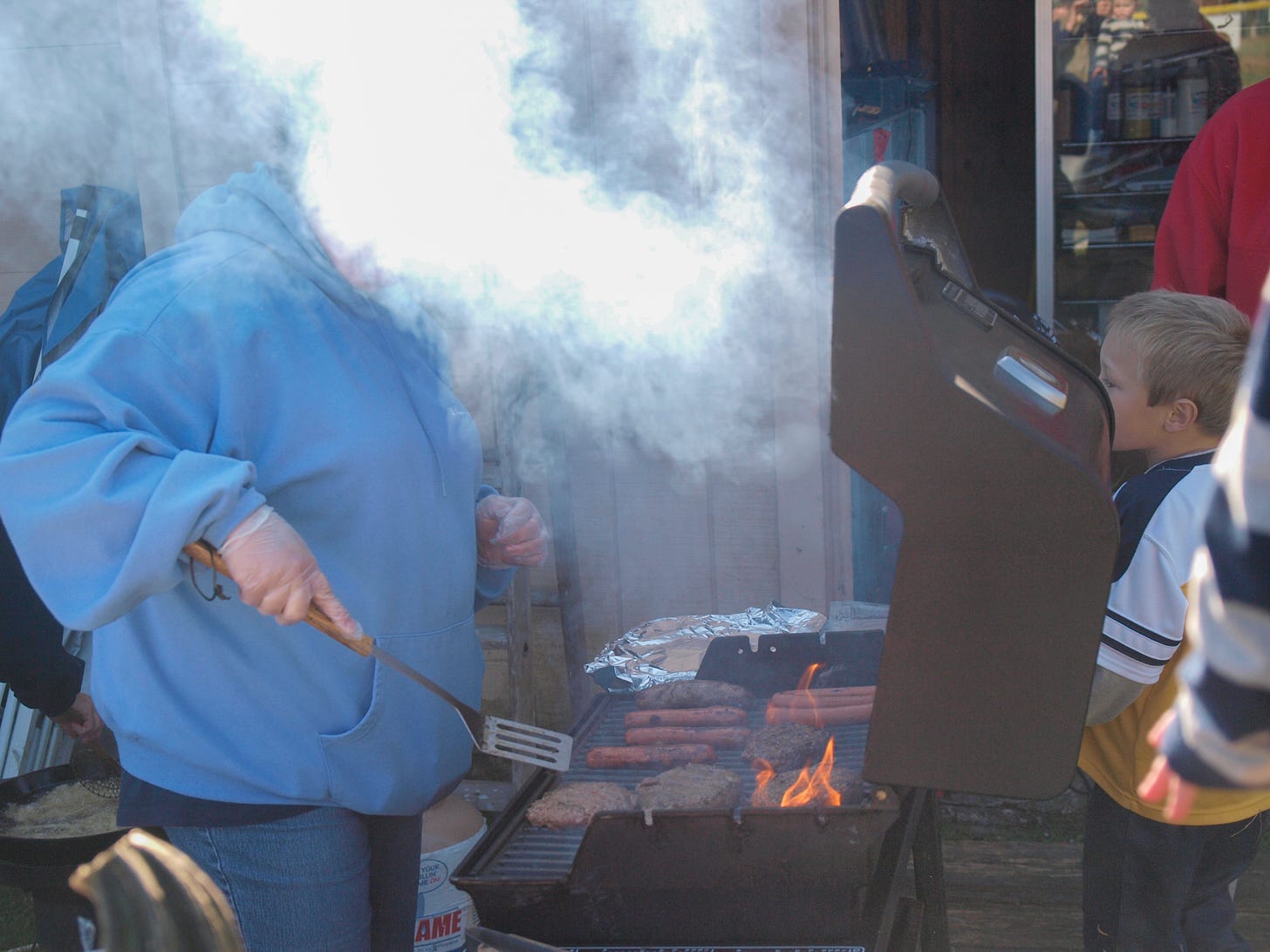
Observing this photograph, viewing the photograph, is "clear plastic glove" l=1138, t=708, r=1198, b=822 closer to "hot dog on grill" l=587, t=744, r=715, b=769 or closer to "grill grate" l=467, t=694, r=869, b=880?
"grill grate" l=467, t=694, r=869, b=880

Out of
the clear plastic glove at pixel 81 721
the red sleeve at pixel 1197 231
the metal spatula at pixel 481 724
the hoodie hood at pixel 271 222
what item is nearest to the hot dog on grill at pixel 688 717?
the metal spatula at pixel 481 724

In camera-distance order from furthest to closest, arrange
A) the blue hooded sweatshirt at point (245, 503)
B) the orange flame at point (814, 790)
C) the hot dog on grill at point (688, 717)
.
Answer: the hot dog on grill at point (688, 717), the orange flame at point (814, 790), the blue hooded sweatshirt at point (245, 503)

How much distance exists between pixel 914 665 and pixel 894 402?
0.36 meters

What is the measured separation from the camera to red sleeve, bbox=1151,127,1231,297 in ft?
9.86

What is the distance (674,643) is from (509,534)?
93 centimetres

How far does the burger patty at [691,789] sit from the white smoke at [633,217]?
171 centimetres

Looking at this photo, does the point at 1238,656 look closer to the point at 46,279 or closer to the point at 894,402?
the point at 894,402

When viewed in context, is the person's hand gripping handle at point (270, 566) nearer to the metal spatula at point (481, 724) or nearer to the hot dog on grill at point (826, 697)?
the metal spatula at point (481, 724)

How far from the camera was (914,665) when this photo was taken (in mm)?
1387

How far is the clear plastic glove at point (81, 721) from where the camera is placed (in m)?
2.85

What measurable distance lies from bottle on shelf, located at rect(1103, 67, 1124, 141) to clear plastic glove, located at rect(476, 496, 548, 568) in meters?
3.41

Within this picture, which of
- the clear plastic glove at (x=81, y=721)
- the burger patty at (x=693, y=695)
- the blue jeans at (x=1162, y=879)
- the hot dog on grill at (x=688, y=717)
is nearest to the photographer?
the blue jeans at (x=1162, y=879)

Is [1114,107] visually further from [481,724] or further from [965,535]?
[481,724]

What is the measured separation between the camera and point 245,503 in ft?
4.95
